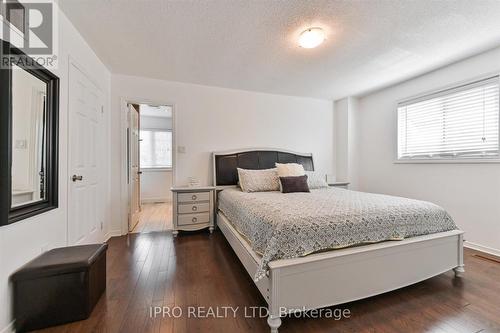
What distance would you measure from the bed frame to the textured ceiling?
1981mm

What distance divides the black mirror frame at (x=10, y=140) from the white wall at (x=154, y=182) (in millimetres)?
4195

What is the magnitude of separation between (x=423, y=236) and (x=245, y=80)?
3.01 metres

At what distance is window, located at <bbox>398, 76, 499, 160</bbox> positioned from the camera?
8.20ft

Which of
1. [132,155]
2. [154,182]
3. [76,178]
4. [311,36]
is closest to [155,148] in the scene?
[154,182]

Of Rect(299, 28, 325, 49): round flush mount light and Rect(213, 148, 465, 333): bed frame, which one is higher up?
Rect(299, 28, 325, 49): round flush mount light

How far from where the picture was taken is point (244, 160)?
3.69 m

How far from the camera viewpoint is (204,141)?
3646 mm

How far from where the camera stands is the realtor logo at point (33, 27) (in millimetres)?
1326

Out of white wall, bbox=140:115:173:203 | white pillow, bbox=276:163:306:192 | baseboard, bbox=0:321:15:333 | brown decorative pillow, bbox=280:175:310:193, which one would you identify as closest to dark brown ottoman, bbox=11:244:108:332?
baseboard, bbox=0:321:15:333

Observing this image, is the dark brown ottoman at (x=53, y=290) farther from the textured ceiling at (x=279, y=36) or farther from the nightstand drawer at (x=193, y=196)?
the textured ceiling at (x=279, y=36)

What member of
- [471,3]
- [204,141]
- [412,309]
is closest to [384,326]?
[412,309]

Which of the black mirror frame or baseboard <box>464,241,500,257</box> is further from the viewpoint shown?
baseboard <box>464,241,500,257</box>

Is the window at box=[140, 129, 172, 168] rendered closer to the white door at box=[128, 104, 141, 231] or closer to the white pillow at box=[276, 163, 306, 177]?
the white door at box=[128, 104, 141, 231]

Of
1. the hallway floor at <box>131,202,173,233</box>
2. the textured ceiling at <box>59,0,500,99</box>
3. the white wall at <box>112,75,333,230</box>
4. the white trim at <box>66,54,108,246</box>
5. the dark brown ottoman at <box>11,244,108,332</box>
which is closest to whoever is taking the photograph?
the dark brown ottoman at <box>11,244,108,332</box>
